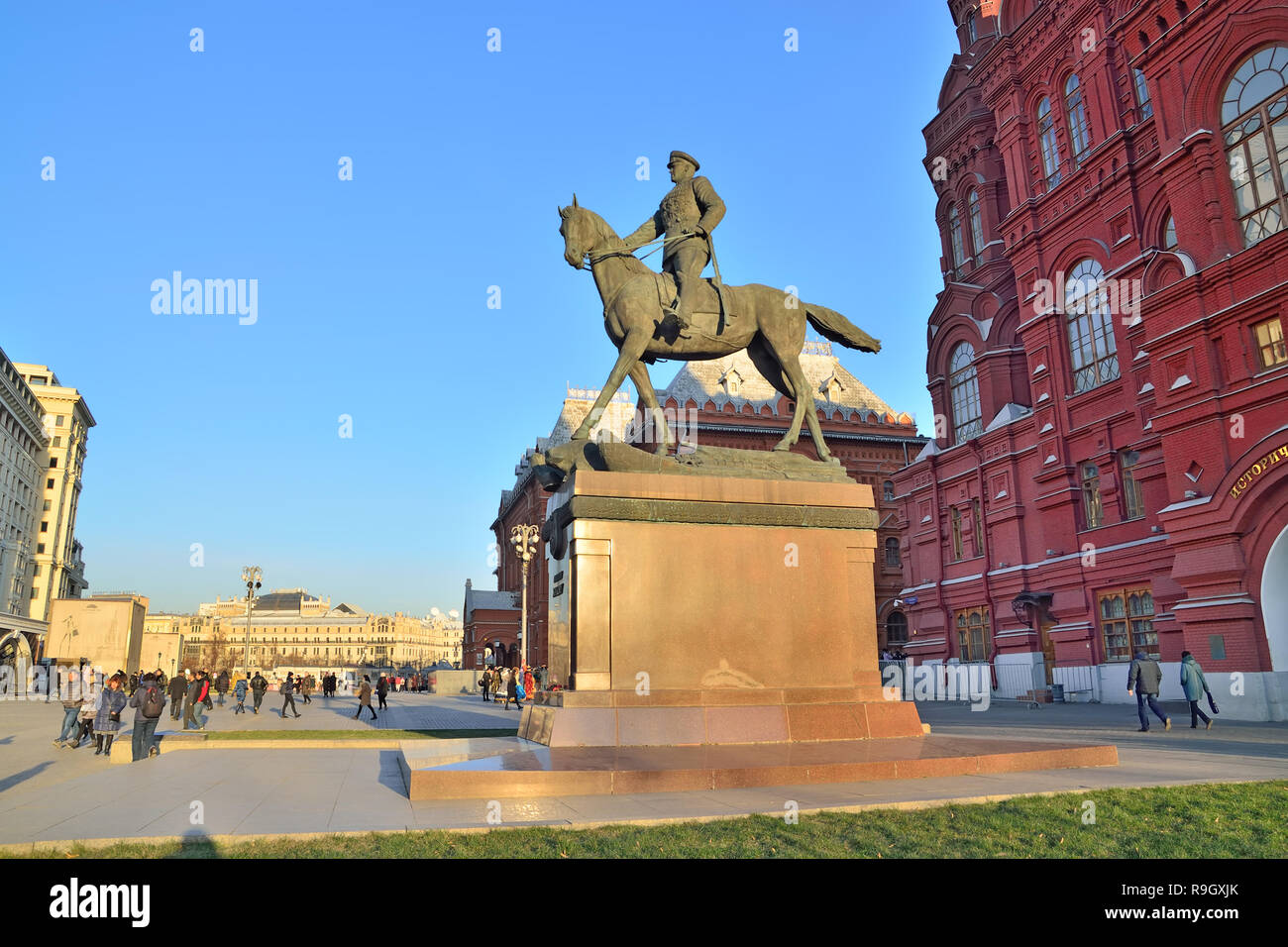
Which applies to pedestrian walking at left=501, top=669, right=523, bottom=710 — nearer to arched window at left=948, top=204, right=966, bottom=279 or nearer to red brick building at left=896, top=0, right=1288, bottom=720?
red brick building at left=896, top=0, right=1288, bottom=720

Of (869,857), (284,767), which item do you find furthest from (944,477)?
A: (869,857)

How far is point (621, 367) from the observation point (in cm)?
1095

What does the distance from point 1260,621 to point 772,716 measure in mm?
18032

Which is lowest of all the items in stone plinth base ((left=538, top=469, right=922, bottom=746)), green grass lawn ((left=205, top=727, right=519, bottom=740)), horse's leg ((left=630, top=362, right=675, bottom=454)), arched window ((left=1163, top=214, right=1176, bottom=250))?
green grass lawn ((left=205, top=727, right=519, bottom=740))

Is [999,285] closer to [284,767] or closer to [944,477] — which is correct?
[944,477]

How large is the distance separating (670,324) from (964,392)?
115 feet

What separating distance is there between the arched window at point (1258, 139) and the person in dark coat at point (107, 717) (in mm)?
29187

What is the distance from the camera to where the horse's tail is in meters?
12.1

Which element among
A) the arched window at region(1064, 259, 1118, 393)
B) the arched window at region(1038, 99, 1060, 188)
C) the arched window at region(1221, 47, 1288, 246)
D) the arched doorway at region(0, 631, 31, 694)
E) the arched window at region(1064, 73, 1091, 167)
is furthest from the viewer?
the arched doorway at region(0, 631, 31, 694)

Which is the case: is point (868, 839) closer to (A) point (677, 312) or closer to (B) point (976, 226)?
(A) point (677, 312)

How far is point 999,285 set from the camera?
4044 cm

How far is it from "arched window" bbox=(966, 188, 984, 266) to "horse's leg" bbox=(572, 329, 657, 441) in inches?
1445

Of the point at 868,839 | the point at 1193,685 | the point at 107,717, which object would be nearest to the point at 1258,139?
the point at 1193,685

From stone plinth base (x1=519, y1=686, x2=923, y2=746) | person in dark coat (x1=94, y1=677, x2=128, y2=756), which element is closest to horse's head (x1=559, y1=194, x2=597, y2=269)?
stone plinth base (x1=519, y1=686, x2=923, y2=746)
